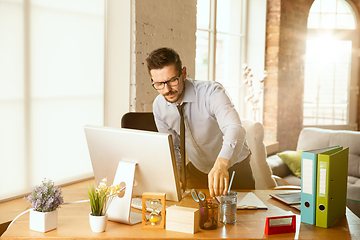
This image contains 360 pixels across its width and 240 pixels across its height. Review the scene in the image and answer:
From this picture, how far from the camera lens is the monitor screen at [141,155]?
1.36 meters

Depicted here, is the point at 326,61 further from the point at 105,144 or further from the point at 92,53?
the point at 105,144

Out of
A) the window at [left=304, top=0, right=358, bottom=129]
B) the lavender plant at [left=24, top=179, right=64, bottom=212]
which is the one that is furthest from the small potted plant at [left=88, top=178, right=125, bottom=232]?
the window at [left=304, top=0, right=358, bottom=129]

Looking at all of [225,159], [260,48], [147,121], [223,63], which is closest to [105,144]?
[225,159]

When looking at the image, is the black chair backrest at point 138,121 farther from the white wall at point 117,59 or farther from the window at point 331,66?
the window at point 331,66

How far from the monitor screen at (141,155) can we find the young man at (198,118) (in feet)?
0.87

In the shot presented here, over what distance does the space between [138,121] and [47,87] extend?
0.64m

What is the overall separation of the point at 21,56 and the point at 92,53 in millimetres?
606

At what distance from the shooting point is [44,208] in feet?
4.48

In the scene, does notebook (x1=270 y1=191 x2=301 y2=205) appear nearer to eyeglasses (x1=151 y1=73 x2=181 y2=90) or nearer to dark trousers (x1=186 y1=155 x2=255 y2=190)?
dark trousers (x1=186 y1=155 x2=255 y2=190)

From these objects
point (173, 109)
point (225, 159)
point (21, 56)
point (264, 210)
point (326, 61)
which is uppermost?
point (326, 61)

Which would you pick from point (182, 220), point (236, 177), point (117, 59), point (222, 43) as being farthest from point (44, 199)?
point (222, 43)

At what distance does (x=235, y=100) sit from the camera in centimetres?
530

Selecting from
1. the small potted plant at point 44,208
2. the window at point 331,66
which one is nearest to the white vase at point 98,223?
the small potted plant at point 44,208

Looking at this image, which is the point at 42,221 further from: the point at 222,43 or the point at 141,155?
the point at 222,43
